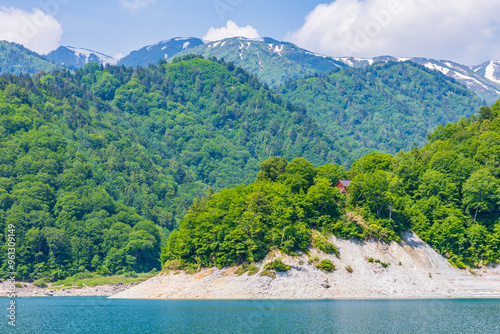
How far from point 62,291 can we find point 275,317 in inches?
3931

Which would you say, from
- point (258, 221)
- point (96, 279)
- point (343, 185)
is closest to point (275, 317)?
point (258, 221)

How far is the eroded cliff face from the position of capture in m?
101

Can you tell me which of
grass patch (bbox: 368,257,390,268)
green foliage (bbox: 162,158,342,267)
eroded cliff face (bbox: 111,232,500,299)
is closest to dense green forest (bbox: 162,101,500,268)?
green foliage (bbox: 162,158,342,267)

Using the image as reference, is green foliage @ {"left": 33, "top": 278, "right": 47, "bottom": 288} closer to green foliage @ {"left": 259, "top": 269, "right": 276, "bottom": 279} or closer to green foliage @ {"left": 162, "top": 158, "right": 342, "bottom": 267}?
green foliage @ {"left": 162, "top": 158, "right": 342, "bottom": 267}

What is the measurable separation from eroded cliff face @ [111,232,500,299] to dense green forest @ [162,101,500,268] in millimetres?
3065

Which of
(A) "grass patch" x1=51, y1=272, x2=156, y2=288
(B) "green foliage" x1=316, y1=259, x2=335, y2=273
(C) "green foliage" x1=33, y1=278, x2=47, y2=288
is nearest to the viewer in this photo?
(B) "green foliage" x1=316, y1=259, x2=335, y2=273

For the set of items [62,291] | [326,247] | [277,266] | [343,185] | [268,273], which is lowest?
[62,291]

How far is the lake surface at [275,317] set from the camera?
6406 cm

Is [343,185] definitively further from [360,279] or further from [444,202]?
[360,279]

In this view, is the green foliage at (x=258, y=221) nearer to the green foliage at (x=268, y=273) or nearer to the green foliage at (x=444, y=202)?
the green foliage at (x=268, y=273)

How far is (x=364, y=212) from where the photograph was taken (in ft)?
372

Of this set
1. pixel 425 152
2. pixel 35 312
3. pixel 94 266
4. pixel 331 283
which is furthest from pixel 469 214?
pixel 94 266

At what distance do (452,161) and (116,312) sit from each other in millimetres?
85443

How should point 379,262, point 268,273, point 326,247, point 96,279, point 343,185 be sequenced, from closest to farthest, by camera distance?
point 268,273
point 379,262
point 326,247
point 343,185
point 96,279
